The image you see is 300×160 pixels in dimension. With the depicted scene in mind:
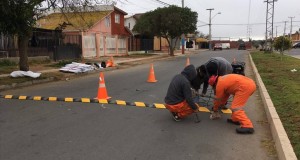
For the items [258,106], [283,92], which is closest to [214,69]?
[258,106]

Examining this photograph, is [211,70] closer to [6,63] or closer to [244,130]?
[244,130]

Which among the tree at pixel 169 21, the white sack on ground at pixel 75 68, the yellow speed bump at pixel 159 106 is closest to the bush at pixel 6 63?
→ the white sack on ground at pixel 75 68

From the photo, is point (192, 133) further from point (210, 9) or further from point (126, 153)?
point (210, 9)

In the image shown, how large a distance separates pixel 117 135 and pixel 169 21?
36.4 metres

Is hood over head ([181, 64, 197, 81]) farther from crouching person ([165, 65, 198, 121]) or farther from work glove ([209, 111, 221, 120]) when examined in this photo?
work glove ([209, 111, 221, 120])

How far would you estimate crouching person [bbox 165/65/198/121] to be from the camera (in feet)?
22.8

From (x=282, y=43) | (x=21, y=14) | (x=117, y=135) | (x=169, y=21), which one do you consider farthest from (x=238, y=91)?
(x=169, y=21)

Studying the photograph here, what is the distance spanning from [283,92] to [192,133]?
4854 millimetres

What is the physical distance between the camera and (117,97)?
33.3ft

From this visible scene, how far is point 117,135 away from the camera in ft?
20.0

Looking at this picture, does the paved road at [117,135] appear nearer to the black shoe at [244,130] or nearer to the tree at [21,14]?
the black shoe at [244,130]

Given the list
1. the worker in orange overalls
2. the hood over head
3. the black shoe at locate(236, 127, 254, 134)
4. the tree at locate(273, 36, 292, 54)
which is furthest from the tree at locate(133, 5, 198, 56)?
the black shoe at locate(236, 127, 254, 134)

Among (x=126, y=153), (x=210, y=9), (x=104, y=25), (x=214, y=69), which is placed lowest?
(x=126, y=153)

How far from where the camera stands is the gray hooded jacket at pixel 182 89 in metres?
6.89
